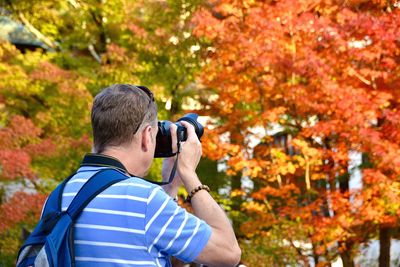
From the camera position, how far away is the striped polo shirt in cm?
169

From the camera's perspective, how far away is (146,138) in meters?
1.88

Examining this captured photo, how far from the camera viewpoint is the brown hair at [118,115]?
1812mm

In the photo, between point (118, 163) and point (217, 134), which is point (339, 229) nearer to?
point (217, 134)

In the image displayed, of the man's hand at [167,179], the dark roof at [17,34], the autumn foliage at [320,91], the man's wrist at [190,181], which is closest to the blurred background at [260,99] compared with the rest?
the autumn foliage at [320,91]

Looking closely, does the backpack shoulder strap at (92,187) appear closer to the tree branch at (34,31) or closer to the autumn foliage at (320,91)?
the autumn foliage at (320,91)

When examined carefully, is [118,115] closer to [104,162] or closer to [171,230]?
[104,162]

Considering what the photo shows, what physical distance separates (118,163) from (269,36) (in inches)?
246

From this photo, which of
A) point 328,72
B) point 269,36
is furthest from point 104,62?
point 328,72

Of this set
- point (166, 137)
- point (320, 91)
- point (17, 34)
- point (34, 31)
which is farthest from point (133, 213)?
point (17, 34)

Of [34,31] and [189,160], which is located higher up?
[34,31]

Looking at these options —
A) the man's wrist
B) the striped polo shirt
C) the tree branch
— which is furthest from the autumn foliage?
the striped polo shirt

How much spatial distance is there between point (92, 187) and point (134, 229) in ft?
0.63

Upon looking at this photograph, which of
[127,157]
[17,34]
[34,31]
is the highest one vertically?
[17,34]

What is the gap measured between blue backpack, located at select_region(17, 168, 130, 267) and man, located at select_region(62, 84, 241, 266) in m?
0.02
